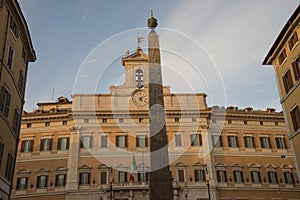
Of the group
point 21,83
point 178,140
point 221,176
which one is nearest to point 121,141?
point 178,140

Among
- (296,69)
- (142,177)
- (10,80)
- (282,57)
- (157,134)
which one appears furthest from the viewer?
(142,177)

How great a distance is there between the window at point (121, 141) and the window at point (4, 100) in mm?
14898

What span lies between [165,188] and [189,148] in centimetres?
1913

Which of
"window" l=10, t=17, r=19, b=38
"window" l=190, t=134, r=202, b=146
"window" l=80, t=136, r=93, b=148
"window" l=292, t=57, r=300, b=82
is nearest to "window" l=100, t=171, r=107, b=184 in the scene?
"window" l=80, t=136, r=93, b=148

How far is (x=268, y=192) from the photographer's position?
30.5m

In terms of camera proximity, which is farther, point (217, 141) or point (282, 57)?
point (217, 141)

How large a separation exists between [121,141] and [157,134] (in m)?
18.1

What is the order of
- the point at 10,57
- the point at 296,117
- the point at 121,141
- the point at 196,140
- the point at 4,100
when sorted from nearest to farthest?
the point at 4,100 → the point at 10,57 → the point at 296,117 → the point at 121,141 → the point at 196,140

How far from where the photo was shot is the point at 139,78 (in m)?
33.3

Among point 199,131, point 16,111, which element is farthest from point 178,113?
point 16,111

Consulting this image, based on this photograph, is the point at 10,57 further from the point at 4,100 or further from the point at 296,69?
the point at 296,69

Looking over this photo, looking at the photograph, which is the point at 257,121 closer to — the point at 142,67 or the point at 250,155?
the point at 250,155

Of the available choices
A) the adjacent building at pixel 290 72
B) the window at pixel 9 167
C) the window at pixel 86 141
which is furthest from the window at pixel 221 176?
the window at pixel 9 167

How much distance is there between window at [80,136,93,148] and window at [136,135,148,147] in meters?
4.10
